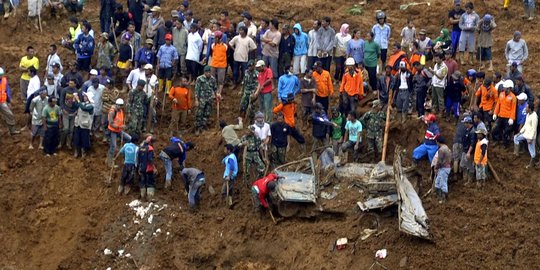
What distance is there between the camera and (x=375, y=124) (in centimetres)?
2753

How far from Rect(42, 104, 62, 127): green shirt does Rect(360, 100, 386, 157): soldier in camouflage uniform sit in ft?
25.9

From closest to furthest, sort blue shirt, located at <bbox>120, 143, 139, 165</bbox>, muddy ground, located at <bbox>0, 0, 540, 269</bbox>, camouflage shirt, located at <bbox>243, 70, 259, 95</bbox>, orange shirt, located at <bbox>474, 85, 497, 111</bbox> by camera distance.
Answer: muddy ground, located at <bbox>0, 0, 540, 269</bbox> → orange shirt, located at <bbox>474, 85, 497, 111</bbox> → blue shirt, located at <bbox>120, 143, 139, 165</bbox> → camouflage shirt, located at <bbox>243, 70, 259, 95</bbox>

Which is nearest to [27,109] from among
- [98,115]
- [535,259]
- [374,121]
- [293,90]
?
[98,115]

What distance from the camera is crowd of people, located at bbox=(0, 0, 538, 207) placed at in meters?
26.9

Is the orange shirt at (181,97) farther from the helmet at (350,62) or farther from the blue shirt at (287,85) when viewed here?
the helmet at (350,62)

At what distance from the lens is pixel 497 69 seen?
31375 millimetres

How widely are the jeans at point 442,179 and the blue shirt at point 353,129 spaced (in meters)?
2.47

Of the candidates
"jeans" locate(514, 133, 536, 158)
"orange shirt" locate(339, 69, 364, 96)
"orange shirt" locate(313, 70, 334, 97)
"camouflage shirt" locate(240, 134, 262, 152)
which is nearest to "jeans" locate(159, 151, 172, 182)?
"camouflage shirt" locate(240, 134, 262, 152)

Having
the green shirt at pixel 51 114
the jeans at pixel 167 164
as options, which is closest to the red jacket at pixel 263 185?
the jeans at pixel 167 164

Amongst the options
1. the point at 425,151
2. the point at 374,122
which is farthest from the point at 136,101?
the point at 425,151

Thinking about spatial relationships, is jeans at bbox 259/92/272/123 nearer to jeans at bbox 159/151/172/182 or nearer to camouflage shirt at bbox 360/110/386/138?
camouflage shirt at bbox 360/110/386/138

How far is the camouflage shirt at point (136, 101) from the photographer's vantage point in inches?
1134

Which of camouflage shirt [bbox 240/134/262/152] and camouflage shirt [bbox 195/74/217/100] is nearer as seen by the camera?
camouflage shirt [bbox 240/134/262/152]

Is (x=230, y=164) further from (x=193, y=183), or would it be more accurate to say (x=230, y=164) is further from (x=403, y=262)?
(x=403, y=262)
